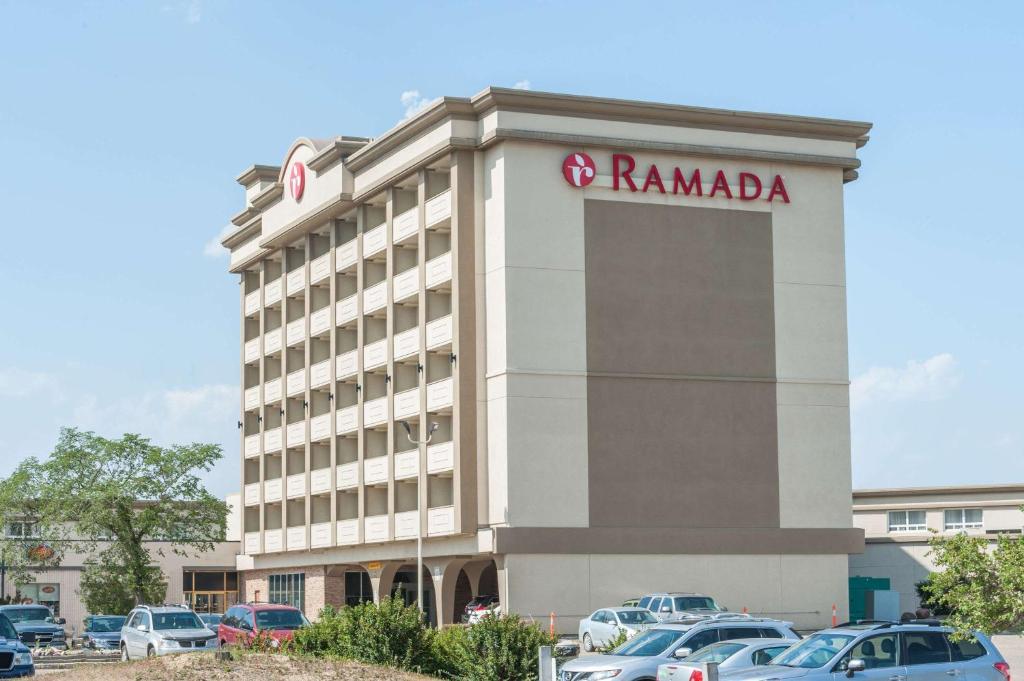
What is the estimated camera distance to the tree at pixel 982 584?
89.4 ft

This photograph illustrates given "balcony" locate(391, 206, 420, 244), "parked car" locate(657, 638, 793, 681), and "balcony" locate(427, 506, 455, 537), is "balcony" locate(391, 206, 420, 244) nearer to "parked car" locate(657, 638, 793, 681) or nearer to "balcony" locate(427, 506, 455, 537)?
"balcony" locate(427, 506, 455, 537)

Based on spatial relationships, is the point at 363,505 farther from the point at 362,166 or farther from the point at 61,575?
the point at 61,575

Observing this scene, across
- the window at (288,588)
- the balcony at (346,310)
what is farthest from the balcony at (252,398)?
the balcony at (346,310)

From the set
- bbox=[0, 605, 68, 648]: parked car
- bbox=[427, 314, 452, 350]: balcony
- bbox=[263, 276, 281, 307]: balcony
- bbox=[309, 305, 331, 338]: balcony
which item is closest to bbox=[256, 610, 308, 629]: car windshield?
bbox=[0, 605, 68, 648]: parked car

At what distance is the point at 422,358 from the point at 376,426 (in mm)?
5944

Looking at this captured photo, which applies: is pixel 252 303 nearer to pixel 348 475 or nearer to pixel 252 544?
pixel 252 544

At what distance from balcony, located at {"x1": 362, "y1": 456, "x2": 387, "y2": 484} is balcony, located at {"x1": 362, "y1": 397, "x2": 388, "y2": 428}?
1.69 meters

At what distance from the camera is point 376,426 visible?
6938 centimetres

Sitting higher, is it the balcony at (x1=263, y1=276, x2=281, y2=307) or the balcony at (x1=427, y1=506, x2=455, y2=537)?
the balcony at (x1=263, y1=276, x2=281, y2=307)

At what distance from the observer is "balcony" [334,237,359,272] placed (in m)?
72.4

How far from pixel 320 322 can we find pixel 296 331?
3390 mm

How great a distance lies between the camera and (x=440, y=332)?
209ft

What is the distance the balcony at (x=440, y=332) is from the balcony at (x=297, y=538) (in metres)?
17.0

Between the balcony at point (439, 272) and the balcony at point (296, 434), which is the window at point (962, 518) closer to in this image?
the balcony at point (439, 272)
